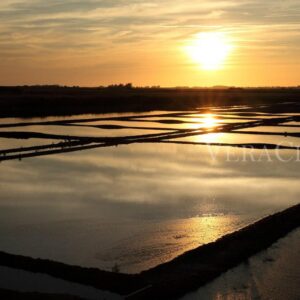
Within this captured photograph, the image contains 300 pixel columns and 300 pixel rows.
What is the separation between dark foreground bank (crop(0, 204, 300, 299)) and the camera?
444 centimetres

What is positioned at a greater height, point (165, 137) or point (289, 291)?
point (165, 137)

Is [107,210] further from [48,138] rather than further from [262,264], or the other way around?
[48,138]

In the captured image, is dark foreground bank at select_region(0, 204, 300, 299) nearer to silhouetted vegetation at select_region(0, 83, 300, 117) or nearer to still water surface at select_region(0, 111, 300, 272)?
still water surface at select_region(0, 111, 300, 272)

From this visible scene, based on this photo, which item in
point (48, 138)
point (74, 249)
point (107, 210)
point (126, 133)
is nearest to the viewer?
point (74, 249)

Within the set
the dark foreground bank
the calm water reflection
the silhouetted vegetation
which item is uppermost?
the silhouetted vegetation

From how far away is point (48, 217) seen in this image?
266 inches

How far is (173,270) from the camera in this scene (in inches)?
189

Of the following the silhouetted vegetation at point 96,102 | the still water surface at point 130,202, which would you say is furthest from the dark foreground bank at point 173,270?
the silhouetted vegetation at point 96,102

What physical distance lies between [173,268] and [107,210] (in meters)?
2.40

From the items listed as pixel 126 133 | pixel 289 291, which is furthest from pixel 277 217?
pixel 126 133

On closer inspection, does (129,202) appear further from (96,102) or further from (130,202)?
(96,102)

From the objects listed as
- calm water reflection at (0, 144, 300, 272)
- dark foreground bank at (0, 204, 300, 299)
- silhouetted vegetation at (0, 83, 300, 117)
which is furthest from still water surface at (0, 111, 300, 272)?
silhouetted vegetation at (0, 83, 300, 117)

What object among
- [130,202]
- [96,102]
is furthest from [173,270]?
[96,102]

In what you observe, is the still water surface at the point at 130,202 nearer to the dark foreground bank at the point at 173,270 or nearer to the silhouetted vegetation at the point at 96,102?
the dark foreground bank at the point at 173,270
